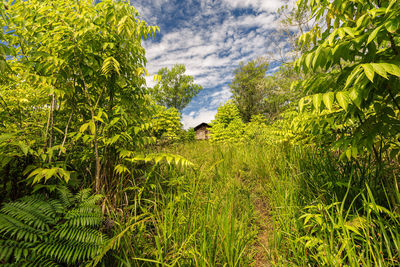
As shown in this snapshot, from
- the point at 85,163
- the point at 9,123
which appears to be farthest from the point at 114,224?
the point at 9,123

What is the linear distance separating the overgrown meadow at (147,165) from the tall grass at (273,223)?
2 centimetres

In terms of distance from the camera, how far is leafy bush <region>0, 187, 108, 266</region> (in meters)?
0.96

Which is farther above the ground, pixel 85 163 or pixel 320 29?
pixel 320 29

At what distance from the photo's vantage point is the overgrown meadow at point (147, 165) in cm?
115

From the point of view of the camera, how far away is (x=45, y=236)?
107 centimetres

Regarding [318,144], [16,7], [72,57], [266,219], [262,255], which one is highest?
[16,7]

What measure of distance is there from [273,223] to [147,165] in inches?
67.6

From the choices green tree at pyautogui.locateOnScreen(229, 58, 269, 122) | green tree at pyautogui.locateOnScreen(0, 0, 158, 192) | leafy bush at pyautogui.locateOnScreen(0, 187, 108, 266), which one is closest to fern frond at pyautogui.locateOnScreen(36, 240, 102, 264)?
leafy bush at pyautogui.locateOnScreen(0, 187, 108, 266)

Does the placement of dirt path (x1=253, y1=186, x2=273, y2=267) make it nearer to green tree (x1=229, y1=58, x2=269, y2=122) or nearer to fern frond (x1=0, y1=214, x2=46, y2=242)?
fern frond (x1=0, y1=214, x2=46, y2=242)

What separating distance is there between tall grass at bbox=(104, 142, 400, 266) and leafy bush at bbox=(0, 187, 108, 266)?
25 cm

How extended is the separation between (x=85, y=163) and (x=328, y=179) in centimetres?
304

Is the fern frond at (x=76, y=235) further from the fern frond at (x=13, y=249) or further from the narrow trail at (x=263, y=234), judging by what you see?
the narrow trail at (x=263, y=234)

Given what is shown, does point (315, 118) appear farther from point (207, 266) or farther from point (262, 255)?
point (207, 266)

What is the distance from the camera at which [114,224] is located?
141 cm
